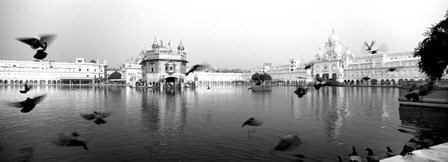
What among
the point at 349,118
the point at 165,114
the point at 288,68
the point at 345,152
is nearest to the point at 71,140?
the point at 165,114

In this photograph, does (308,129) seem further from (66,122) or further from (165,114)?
(66,122)

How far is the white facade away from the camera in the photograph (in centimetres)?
9862

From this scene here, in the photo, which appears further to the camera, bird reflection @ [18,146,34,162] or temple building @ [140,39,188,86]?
temple building @ [140,39,188,86]

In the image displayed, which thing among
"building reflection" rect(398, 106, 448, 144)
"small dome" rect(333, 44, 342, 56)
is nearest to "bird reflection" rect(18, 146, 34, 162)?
"building reflection" rect(398, 106, 448, 144)

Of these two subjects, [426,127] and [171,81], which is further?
[171,81]

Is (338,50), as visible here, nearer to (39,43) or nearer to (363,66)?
(363,66)

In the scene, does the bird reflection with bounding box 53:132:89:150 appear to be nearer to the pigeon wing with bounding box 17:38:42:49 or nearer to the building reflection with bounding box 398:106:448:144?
the pigeon wing with bounding box 17:38:42:49

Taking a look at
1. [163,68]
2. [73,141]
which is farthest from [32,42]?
[163,68]

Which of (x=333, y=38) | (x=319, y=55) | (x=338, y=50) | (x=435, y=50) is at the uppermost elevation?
(x=333, y=38)

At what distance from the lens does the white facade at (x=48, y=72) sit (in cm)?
9862

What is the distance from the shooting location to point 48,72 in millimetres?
105750

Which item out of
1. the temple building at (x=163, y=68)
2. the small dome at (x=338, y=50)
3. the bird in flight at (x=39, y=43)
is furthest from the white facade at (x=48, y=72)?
the bird in flight at (x=39, y=43)

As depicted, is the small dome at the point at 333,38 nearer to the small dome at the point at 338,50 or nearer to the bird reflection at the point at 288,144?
the small dome at the point at 338,50

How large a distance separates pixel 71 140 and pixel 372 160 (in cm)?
890
